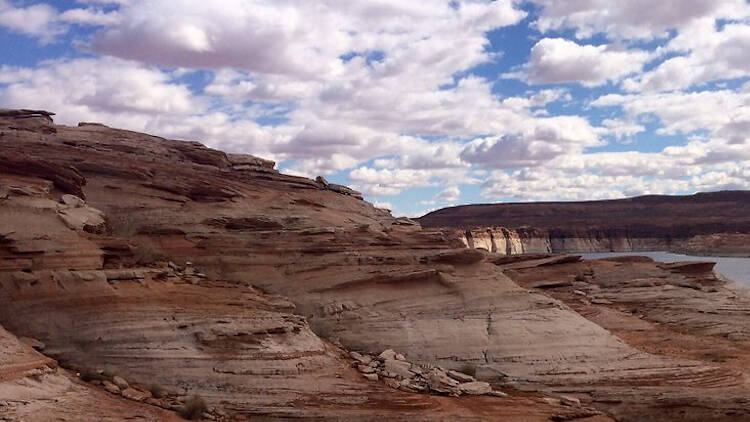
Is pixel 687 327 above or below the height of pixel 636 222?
below

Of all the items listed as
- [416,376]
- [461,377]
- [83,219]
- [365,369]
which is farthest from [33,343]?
[461,377]

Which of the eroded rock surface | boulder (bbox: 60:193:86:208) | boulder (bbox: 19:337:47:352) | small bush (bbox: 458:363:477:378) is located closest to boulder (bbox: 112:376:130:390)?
the eroded rock surface

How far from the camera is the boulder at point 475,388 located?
17281 millimetres

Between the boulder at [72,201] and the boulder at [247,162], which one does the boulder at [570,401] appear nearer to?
the boulder at [72,201]

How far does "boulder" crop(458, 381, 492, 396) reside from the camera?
680 inches

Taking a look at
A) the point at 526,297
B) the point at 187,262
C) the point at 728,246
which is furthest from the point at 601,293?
the point at 728,246

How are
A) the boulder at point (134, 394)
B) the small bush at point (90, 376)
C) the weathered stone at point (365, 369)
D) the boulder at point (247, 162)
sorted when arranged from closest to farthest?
1. the boulder at point (134, 394)
2. the small bush at point (90, 376)
3. the weathered stone at point (365, 369)
4. the boulder at point (247, 162)

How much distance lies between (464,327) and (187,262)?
784 centimetres

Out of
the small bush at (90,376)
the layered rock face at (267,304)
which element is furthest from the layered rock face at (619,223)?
the small bush at (90,376)

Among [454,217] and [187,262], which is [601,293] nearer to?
[187,262]

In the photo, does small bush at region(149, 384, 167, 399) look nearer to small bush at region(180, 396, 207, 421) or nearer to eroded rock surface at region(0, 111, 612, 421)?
eroded rock surface at region(0, 111, 612, 421)

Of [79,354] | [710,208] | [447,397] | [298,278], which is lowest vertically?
[447,397]

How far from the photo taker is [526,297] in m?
21.8

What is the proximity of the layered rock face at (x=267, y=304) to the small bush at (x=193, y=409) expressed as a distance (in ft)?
1.20
